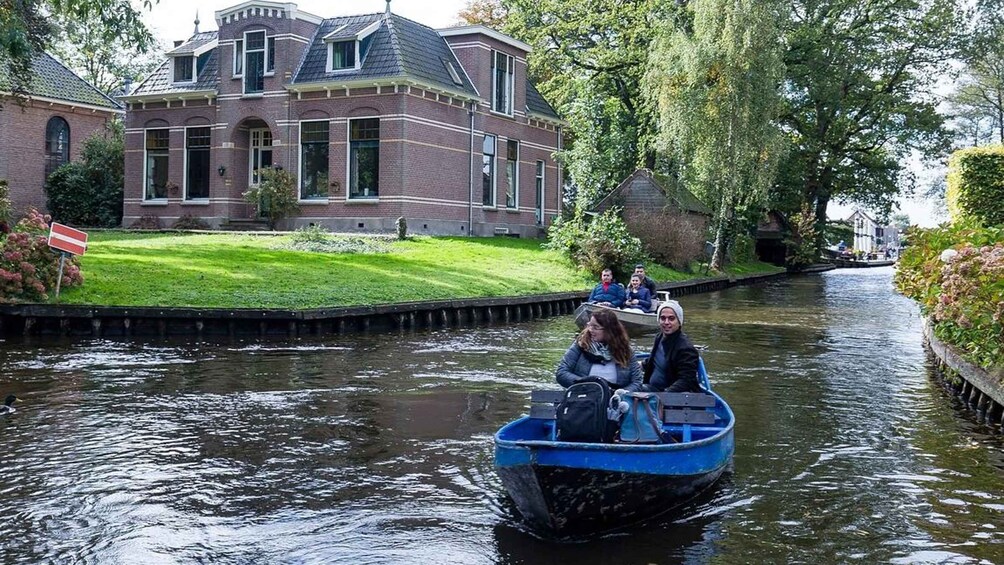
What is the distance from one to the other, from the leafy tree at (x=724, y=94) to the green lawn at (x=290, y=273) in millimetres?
7301

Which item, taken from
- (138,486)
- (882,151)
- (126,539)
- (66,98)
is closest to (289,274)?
(138,486)

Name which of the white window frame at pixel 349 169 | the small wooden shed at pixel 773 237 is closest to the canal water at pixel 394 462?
the white window frame at pixel 349 169

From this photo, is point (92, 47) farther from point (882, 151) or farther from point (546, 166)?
point (882, 151)

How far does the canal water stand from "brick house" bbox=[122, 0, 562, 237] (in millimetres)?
16448

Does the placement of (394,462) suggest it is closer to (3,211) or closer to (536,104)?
(3,211)

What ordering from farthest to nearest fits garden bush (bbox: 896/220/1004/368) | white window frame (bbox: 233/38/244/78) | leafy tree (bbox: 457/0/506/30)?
leafy tree (bbox: 457/0/506/30), white window frame (bbox: 233/38/244/78), garden bush (bbox: 896/220/1004/368)

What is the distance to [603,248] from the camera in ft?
92.6

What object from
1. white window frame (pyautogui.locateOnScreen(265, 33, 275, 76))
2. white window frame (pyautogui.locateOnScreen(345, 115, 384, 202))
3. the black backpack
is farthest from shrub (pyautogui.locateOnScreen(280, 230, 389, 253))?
the black backpack

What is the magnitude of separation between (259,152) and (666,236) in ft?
48.7

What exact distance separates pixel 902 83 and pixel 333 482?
46.9 m

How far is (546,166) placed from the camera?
40.8 m

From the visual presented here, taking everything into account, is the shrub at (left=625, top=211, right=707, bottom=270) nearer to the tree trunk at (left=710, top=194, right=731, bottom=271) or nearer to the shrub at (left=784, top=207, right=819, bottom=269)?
the tree trunk at (left=710, top=194, right=731, bottom=271)

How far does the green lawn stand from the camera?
18359mm

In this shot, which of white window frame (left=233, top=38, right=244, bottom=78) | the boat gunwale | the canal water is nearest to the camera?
the boat gunwale
